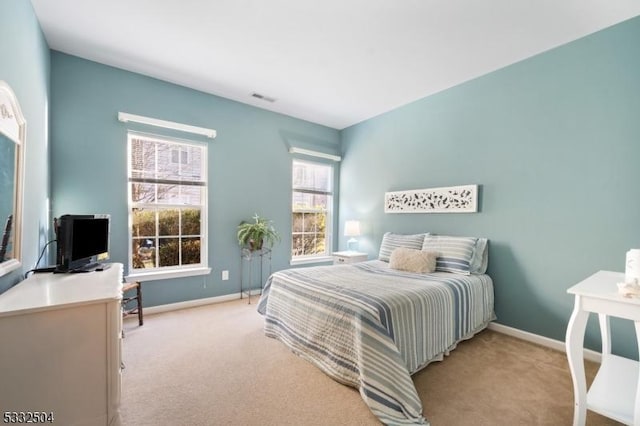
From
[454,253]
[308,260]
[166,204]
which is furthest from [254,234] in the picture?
[454,253]

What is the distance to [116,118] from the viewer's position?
306 cm

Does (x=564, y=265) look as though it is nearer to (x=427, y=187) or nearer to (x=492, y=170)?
(x=492, y=170)

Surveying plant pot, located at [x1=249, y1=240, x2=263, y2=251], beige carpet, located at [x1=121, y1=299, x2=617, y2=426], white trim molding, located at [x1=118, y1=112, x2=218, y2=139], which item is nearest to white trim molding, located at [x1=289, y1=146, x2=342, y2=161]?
white trim molding, located at [x1=118, y1=112, x2=218, y2=139]

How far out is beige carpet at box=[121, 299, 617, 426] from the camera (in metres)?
1.65

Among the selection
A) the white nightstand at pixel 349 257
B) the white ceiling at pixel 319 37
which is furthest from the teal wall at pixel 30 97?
the white nightstand at pixel 349 257

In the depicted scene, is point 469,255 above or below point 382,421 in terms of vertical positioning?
above

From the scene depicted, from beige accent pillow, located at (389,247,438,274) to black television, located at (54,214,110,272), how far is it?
9.29 feet

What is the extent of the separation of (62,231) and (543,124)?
4.25m

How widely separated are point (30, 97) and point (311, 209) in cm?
348

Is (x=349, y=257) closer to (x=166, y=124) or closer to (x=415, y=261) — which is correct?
(x=415, y=261)

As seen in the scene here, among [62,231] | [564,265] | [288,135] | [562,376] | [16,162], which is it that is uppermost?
[288,135]

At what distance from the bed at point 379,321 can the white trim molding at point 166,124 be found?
213 centimetres

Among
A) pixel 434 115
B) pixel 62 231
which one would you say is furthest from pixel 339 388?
pixel 434 115

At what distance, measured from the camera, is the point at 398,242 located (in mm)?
3625
